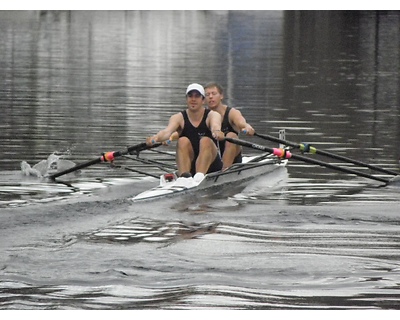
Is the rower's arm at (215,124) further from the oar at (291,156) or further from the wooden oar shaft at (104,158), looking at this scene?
the wooden oar shaft at (104,158)

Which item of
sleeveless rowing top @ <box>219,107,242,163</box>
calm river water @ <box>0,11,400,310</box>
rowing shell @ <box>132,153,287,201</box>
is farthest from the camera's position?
sleeveless rowing top @ <box>219,107,242,163</box>

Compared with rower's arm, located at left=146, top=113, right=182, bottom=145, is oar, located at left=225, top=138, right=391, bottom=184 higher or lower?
lower

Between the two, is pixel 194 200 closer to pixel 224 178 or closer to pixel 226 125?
pixel 224 178

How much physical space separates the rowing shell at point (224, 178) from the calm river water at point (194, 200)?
4.1 inches

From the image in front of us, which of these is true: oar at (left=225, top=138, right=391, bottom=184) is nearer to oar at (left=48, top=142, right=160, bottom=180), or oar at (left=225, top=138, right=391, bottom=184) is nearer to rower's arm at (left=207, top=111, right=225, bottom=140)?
rower's arm at (left=207, top=111, right=225, bottom=140)

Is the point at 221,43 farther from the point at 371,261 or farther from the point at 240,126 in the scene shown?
the point at 371,261

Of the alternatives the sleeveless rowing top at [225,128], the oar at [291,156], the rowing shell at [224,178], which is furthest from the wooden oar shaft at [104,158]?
the sleeveless rowing top at [225,128]

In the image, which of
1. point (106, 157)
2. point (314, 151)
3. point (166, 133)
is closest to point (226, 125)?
point (314, 151)

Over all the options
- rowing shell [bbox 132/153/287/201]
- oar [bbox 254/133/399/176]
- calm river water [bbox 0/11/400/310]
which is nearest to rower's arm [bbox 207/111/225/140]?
rowing shell [bbox 132/153/287/201]

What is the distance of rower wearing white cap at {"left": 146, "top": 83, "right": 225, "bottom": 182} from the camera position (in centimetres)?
995

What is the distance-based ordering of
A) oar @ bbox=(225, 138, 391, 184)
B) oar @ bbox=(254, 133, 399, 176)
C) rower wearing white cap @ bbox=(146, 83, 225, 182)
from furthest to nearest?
oar @ bbox=(254, 133, 399, 176) < oar @ bbox=(225, 138, 391, 184) < rower wearing white cap @ bbox=(146, 83, 225, 182)

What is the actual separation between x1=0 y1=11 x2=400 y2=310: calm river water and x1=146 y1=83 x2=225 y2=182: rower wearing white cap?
0.95 ft

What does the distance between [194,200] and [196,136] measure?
83 cm
